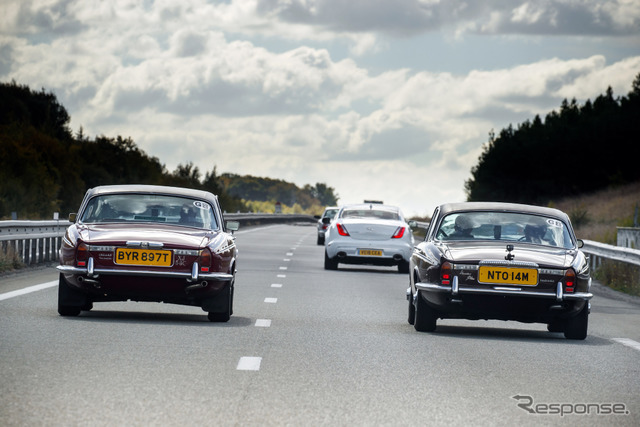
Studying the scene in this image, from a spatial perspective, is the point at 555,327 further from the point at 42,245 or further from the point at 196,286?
the point at 42,245

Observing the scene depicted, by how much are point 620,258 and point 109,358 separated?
14845 mm

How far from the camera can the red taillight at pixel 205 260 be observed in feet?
39.0

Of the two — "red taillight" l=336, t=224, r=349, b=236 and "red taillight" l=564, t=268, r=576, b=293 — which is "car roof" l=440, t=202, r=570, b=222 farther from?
"red taillight" l=336, t=224, r=349, b=236

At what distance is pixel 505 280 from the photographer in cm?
1145

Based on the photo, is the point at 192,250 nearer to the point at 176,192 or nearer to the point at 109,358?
the point at 176,192

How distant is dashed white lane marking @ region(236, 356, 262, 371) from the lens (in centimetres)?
893

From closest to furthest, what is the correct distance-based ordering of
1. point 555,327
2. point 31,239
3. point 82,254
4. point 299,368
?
point 299,368 < point 82,254 < point 555,327 < point 31,239

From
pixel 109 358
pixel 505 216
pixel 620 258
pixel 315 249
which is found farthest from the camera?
pixel 315 249

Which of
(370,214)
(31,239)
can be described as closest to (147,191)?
(31,239)

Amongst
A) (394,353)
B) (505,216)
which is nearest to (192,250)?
(394,353)

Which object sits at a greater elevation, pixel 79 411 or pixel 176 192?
pixel 176 192

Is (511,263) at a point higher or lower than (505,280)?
higher

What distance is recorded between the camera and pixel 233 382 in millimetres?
8203

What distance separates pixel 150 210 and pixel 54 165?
5519 centimetres
